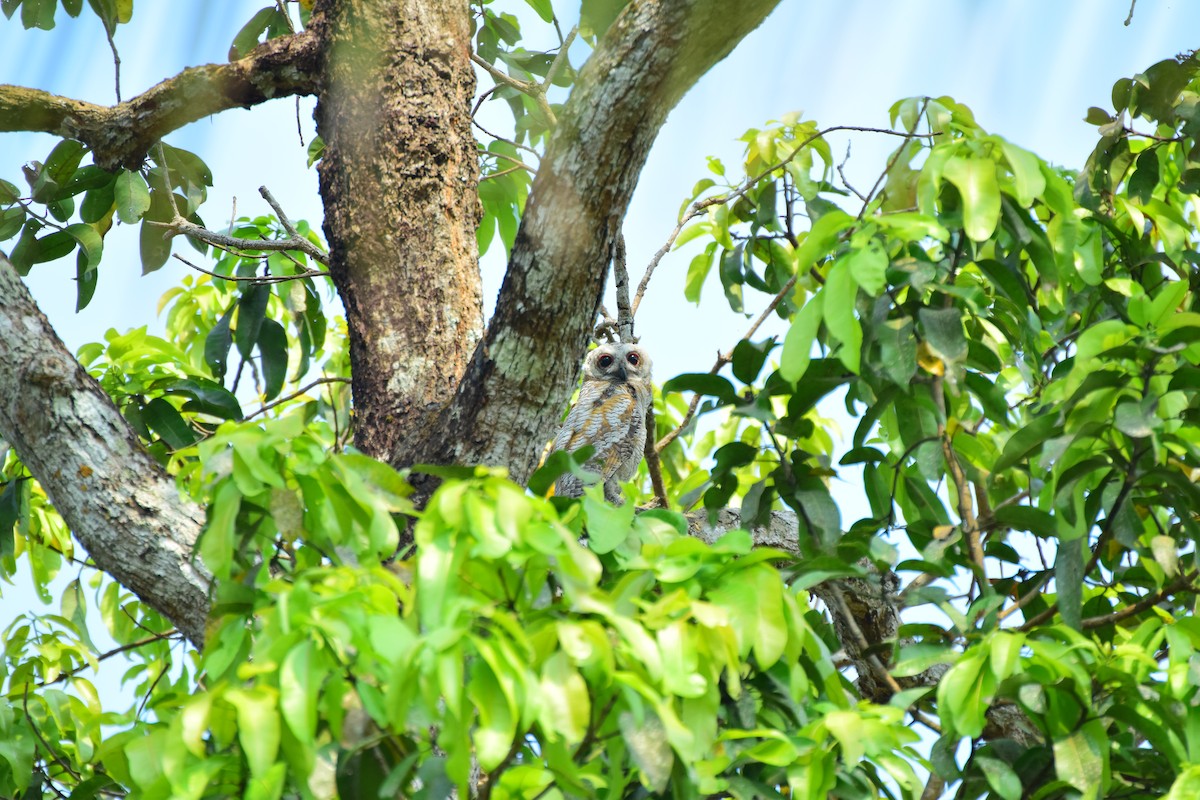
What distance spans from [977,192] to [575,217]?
616mm

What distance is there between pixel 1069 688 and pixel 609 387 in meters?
4.00

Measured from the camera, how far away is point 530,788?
121 centimetres

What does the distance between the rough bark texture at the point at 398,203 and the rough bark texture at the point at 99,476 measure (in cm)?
54

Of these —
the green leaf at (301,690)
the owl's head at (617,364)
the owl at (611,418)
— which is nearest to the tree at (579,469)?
the green leaf at (301,690)

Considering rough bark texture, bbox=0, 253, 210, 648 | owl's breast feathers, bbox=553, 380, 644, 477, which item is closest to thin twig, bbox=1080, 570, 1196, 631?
rough bark texture, bbox=0, 253, 210, 648

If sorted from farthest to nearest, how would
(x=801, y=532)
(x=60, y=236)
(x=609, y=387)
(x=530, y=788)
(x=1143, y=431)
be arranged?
(x=609, y=387) < (x=60, y=236) < (x=801, y=532) < (x=1143, y=431) < (x=530, y=788)

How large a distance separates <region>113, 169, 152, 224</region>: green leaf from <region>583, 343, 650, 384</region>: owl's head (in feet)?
10.0

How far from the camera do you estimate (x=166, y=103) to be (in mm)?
2344

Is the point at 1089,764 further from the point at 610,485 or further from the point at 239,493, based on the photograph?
the point at 610,485

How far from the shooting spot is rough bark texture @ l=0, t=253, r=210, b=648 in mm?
1715

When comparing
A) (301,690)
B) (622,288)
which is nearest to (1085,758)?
(301,690)

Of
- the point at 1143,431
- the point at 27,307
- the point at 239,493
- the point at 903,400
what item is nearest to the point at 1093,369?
the point at 1143,431

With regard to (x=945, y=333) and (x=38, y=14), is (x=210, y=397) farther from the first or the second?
(x=945, y=333)

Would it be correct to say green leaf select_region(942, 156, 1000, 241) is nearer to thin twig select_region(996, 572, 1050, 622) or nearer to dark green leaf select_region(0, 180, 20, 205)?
thin twig select_region(996, 572, 1050, 622)
